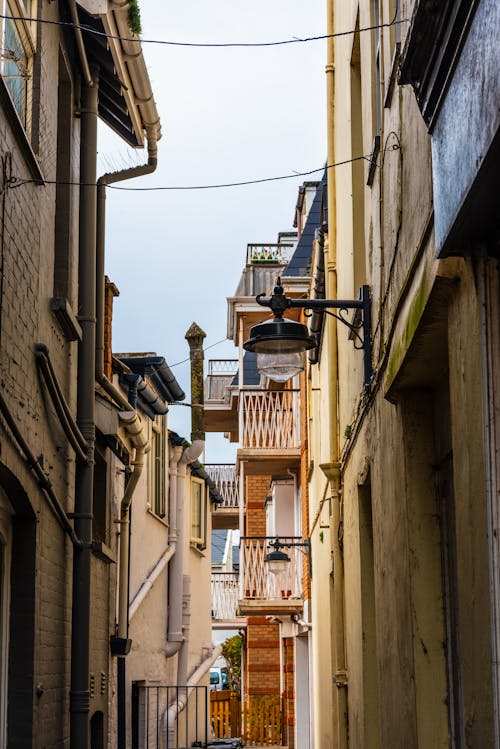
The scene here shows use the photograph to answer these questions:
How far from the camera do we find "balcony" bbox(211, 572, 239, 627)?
102 ft

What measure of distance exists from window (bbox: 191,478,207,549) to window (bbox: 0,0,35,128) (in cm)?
1611

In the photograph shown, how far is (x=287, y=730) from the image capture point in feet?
90.3

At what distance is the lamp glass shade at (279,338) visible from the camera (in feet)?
26.8

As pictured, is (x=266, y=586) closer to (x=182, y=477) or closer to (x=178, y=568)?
(x=178, y=568)

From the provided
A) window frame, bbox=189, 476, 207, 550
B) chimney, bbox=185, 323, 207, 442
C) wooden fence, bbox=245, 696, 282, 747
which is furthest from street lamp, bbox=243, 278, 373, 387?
wooden fence, bbox=245, 696, 282, 747

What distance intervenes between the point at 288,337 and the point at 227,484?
26.5 metres

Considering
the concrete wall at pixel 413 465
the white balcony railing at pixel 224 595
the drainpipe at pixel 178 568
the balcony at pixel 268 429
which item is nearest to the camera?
the concrete wall at pixel 413 465

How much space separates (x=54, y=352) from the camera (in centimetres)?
984

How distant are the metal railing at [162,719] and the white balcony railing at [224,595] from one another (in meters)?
7.17

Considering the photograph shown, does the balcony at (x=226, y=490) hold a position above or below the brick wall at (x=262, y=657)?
above

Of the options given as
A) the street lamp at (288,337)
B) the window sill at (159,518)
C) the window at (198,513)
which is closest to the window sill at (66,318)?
the street lamp at (288,337)

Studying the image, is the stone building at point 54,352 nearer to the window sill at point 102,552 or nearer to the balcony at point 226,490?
the window sill at point 102,552

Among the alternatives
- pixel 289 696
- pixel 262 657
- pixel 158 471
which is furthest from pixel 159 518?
pixel 262 657

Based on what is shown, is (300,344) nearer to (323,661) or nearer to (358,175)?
(358,175)
